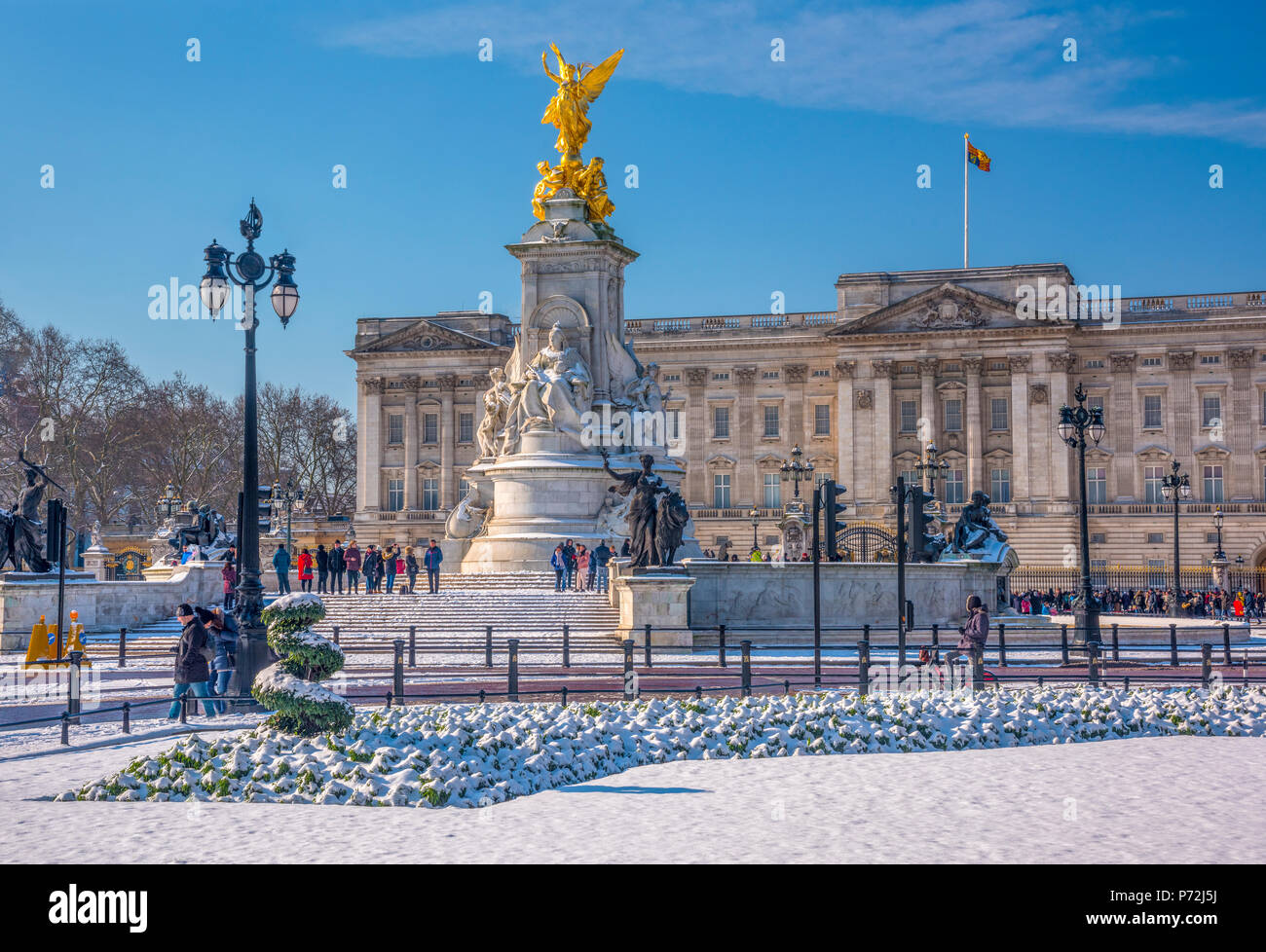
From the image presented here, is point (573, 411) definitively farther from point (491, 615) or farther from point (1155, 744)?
point (1155, 744)

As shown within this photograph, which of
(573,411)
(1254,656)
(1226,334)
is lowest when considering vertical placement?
(1254,656)

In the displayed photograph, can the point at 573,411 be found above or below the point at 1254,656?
above

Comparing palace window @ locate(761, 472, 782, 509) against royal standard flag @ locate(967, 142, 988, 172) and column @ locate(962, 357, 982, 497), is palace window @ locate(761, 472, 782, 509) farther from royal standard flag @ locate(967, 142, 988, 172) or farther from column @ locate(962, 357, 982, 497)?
royal standard flag @ locate(967, 142, 988, 172)

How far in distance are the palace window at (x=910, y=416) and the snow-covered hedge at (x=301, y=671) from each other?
3039 inches

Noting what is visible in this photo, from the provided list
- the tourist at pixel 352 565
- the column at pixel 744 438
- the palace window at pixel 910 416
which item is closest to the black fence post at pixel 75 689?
the tourist at pixel 352 565

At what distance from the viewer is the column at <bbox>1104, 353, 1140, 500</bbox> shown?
3391 inches

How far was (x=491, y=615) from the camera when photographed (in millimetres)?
32094

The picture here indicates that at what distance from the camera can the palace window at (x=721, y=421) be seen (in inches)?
3666

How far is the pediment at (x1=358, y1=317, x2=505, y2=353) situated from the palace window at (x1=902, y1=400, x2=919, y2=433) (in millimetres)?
24743

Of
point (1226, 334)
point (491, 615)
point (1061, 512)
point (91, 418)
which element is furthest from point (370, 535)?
point (491, 615)

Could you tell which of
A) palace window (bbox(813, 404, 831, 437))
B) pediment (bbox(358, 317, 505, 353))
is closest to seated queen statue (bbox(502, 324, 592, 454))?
palace window (bbox(813, 404, 831, 437))

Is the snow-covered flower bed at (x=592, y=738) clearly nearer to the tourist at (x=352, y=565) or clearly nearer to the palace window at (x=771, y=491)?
the tourist at (x=352, y=565)

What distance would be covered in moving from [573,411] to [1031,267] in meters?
51.6

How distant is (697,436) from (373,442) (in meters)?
20.3
